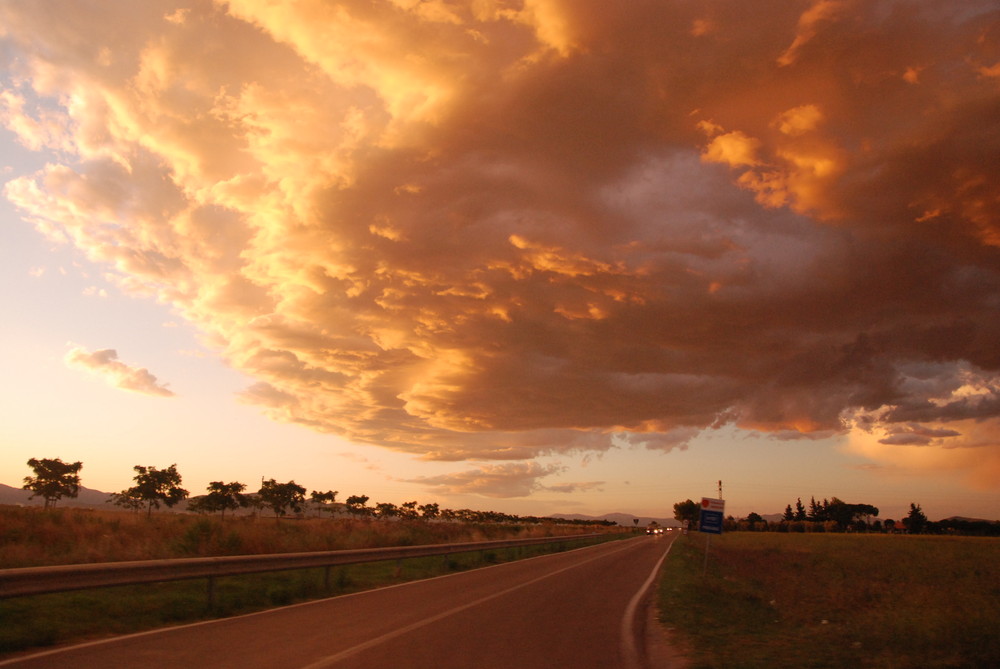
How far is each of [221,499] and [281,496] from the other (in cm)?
1014

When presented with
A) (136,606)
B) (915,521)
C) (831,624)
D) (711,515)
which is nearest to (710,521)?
(711,515)

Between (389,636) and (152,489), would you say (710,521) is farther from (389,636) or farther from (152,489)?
(152,489)

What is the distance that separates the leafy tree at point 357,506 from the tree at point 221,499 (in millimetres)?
26551

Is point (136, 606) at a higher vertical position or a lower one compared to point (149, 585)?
higher

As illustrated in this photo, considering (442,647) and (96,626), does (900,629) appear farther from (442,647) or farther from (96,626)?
(96,626)

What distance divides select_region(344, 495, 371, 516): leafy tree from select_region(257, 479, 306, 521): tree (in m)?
16.4

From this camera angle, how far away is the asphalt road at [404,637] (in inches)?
291

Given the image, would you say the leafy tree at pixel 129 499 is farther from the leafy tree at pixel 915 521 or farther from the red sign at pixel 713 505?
the leafy tree at pixel 915 521

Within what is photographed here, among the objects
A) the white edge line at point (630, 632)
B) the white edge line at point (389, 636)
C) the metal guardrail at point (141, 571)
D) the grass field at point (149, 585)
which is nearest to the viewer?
the white edge line at point (389, 636)

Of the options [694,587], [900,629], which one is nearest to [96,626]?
[900,629]

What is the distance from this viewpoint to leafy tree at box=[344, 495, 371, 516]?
417ft

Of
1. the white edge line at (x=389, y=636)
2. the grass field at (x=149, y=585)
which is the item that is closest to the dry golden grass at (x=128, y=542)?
the grass field at (x=149, y=585)

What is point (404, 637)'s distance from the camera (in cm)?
889

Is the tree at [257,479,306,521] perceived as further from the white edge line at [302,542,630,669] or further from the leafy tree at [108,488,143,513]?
the white edge line at [302,542,630,669]
